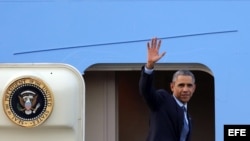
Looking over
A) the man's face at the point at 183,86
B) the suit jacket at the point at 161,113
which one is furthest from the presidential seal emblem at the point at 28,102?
the man's face at the point at 183,86

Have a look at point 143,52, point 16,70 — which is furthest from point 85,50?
point 16,70

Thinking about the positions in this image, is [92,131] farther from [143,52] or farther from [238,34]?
[238,34]

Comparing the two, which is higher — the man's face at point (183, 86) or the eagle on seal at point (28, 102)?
the man's face at point (183, 86)

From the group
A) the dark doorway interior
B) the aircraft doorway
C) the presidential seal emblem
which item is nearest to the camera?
the presidential seal emblem

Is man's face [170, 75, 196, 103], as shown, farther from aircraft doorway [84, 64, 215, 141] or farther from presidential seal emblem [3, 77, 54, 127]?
aircraft doorway [84, 64, 215, 141]

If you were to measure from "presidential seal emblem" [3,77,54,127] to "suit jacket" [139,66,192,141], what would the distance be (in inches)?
18.6

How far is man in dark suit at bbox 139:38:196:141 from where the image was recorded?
9.43ft

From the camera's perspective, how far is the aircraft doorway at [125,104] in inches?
253

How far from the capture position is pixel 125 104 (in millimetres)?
8086

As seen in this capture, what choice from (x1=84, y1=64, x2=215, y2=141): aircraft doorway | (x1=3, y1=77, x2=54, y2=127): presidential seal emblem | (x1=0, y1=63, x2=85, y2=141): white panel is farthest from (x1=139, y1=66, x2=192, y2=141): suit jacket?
(x1=84, y1=64, x2=215, y2=141): aircraft doorway

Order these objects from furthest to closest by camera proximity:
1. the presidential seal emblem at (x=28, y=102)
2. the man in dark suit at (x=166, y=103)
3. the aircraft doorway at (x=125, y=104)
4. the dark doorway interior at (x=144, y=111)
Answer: the dark doorway interior at (x=144, y=111), the aircraft doorway at (x=125, y=104), the man in dark suit at (x=166, y=103), the presidential seal emblem at (x=28, y=102)

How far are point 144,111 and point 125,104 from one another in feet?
0.94

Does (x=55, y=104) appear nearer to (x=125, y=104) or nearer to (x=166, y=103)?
(x=166, y=103)

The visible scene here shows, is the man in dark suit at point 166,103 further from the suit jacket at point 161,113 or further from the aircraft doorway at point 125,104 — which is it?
the aircraft doorway at point 125,104
